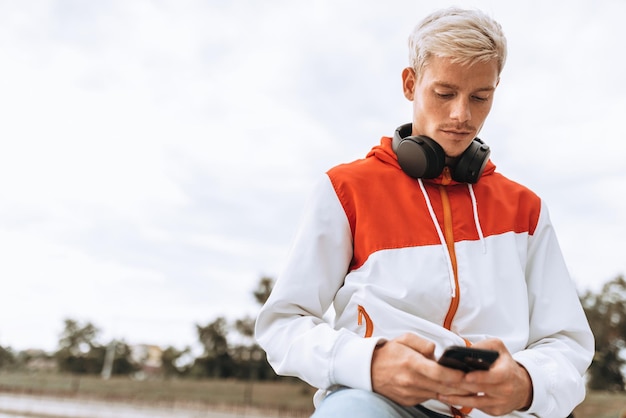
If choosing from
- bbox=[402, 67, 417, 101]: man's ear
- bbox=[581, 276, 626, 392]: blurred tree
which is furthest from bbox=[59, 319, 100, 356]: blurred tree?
bbox=[402, 67, 417, 101]: man's ear

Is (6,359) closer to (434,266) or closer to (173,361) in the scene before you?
(173,361)

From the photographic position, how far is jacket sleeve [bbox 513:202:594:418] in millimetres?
1301

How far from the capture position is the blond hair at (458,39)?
5.01 ft

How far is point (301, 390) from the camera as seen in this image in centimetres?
2789

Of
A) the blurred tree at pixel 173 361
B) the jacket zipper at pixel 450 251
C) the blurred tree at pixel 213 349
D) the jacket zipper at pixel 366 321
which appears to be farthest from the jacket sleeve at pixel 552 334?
the blurred tree at pixel 173 361

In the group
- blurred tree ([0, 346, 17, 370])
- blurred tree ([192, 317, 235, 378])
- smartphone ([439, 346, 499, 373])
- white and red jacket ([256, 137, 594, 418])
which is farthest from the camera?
blurred tree ([0, 346, 17, 370])

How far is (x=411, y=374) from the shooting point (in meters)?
1.13

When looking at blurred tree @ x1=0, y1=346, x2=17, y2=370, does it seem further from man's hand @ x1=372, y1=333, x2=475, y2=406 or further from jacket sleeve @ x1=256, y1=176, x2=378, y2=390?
man's hand @ x1=372, y1=333, x2=475, y2=406

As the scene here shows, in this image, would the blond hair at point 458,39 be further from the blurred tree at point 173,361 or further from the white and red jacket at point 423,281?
the blurred tree at point 173,361

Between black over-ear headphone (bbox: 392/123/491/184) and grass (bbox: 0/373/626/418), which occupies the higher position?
black over-ear headphone (bbox: 392/123/491/184)

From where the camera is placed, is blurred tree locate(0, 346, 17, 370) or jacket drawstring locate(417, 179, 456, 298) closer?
jacket drawstring locate(417, 179, 456, 298)

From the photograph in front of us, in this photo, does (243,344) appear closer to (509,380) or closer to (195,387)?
(195,387)

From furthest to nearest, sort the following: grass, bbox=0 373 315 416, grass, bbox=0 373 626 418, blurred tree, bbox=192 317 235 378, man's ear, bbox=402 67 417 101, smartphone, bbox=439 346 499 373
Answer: blurred tree, bbox=192 317 235 378 → grass, bbox=0 373 315 416 → grass, bbox=0 373 626 418 → man's ear, bbox=402 67 417 101 → smartphone, bbox=439 346 499 373

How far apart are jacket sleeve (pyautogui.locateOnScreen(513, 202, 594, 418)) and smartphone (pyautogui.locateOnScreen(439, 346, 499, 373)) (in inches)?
8.3
